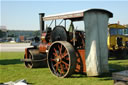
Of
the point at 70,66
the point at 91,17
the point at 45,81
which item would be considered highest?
the point at 91,17

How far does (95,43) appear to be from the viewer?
21.1 ft

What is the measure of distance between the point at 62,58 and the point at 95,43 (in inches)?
51.4

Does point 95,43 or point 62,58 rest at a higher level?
point 95,43

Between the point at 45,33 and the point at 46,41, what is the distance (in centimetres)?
36

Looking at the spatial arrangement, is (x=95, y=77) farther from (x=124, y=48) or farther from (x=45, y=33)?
(x=124, y=48)

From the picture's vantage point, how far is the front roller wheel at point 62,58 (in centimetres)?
645

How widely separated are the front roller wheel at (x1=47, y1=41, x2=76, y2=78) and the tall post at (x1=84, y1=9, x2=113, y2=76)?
0.52 meters

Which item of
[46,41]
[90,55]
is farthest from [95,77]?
[46,41]

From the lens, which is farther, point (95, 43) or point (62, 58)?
point (62, 58)

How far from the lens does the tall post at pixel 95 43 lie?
21.0 feet

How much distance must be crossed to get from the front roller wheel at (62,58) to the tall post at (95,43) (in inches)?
20.6

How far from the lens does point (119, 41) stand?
13570mm

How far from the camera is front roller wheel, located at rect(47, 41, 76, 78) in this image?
6453mm

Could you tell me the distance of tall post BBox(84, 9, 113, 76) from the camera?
6.39m
